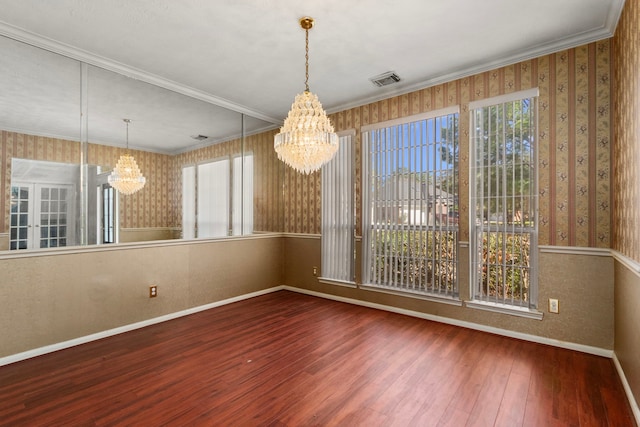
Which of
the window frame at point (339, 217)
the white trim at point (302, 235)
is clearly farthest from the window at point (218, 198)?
the window frame at point (339, 217)

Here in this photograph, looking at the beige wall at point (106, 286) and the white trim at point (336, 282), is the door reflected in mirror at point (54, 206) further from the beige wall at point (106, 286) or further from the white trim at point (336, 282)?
Result: the white trim at point (336, 282)

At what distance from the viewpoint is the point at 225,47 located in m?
2.97

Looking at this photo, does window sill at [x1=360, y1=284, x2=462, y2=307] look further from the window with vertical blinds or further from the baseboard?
the baseboard

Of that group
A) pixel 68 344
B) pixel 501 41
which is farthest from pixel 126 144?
pixel 501 41

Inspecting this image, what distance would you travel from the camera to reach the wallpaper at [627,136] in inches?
79.0

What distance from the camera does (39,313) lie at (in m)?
2.77

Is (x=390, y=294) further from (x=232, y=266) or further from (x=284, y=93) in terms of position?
(x=284, y=93)

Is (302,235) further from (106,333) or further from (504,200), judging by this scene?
(504,200)

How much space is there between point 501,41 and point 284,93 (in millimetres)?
2489

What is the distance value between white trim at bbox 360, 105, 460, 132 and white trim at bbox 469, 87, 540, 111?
0.20m

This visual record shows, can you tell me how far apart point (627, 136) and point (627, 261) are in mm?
902

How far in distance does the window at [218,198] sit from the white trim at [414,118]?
1933mm

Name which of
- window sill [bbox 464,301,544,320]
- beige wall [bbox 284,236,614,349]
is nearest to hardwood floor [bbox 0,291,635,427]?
beige wall [bbox 284,236,614,349]

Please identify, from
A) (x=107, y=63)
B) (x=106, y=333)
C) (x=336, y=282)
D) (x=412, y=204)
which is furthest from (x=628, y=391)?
(x=107, y=63)
